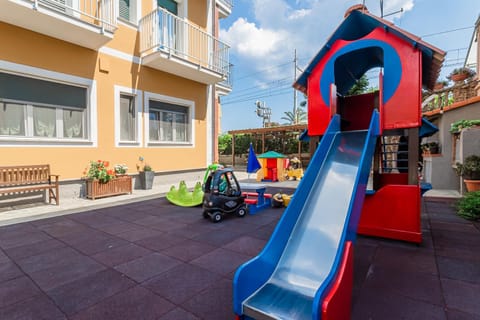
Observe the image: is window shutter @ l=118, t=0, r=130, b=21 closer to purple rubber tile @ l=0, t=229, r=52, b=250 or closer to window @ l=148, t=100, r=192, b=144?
window @ l=148, t=100, r=192, b=144

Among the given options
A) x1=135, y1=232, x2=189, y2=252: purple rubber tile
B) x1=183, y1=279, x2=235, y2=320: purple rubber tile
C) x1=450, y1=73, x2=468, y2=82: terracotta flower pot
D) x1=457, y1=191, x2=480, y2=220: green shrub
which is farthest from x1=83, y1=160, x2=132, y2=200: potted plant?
x1=450, y1=73, x2=468, y2=82: terracotta flower pot

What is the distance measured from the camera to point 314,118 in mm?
4355

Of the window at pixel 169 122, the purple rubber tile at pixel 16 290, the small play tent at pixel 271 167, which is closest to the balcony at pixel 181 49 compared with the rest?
the window at pixel 169 122

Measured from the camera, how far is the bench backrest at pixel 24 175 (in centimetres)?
539

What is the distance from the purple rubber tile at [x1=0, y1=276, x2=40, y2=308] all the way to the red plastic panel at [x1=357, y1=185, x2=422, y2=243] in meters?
4.29

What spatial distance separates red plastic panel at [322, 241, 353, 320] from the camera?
61.0 inches

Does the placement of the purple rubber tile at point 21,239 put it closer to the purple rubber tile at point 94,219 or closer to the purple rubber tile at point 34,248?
the purple rubber tile at point 34,248

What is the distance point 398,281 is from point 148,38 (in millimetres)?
8961

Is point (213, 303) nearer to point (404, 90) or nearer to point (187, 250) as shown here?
point (187, 250)

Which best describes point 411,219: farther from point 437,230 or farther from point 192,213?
point 192,213

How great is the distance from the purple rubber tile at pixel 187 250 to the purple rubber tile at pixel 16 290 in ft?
4.46

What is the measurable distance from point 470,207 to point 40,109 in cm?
1010

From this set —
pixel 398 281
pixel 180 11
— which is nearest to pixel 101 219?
pixel 398 281

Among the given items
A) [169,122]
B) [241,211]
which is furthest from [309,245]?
[169,122]
